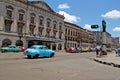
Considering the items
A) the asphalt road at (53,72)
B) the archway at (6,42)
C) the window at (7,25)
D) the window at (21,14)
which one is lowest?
the asphalt road at (53,72)

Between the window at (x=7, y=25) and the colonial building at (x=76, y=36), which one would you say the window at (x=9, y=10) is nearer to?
the window at (x=7, y=25)

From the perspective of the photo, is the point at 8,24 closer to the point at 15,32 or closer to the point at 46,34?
the point at 15,32

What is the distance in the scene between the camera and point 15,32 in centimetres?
5597

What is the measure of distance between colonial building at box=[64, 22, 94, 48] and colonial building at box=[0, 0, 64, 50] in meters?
8.94

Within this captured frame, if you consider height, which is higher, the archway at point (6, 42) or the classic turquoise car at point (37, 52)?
the archway at point (6, 42)

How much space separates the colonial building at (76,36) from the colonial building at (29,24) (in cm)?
894

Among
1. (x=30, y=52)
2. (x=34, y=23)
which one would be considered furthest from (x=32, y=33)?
(x=30, y=52)

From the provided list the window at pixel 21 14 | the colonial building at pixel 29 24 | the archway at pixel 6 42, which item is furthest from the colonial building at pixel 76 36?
the archway at pixel 6 42

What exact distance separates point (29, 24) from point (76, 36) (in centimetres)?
4062

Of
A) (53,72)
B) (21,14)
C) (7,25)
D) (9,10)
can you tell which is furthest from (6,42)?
(53,72)

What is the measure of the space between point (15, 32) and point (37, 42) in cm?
1033

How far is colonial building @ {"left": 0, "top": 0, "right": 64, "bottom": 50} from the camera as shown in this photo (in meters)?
53.0

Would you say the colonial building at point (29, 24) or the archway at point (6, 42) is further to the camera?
the colonial building at point (29, 24)

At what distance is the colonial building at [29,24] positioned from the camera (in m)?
53.0
